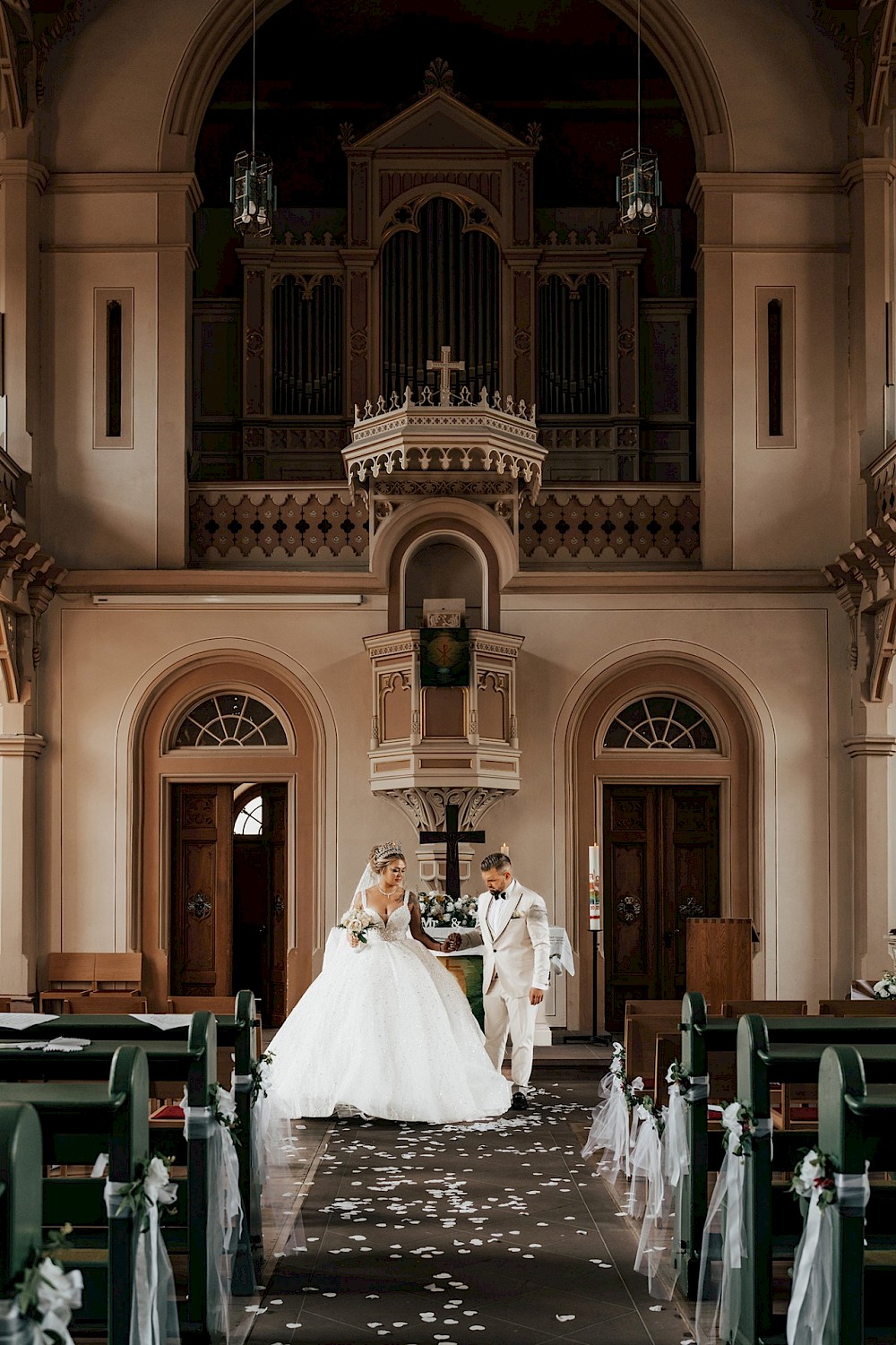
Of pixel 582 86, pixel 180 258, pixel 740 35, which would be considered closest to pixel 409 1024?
pixel 180 258

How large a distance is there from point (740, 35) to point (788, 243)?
6.73 feet

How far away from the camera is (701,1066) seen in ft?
19.2

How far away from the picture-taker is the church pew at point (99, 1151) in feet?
13.7

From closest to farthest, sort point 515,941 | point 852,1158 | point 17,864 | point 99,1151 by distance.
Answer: point 852,1158 → point 99,1151 → point 515,941 → point 17,864

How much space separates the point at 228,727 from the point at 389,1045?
544cm

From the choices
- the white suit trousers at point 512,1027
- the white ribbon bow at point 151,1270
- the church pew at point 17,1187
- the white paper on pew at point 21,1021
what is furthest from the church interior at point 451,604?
the church pew at point 17,1187

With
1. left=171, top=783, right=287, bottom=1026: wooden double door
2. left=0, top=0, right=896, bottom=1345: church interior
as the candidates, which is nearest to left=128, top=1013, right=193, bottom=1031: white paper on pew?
left=0, top=0, right=896, bottom=1345: church interior

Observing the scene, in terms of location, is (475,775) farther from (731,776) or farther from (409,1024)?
(409,1024)

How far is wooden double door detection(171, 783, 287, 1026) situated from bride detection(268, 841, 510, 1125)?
14.1 feet

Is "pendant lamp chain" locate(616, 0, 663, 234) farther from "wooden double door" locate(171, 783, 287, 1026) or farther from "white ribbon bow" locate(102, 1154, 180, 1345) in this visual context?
"white ribbon bow" locate(102, 1154, 180, 1345)

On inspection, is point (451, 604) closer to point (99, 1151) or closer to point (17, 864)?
point (17, 864)

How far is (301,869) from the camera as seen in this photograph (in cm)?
1395

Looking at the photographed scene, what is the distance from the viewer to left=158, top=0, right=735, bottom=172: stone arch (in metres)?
14.4

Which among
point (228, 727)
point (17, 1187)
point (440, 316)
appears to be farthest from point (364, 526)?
point (17, 1187)
